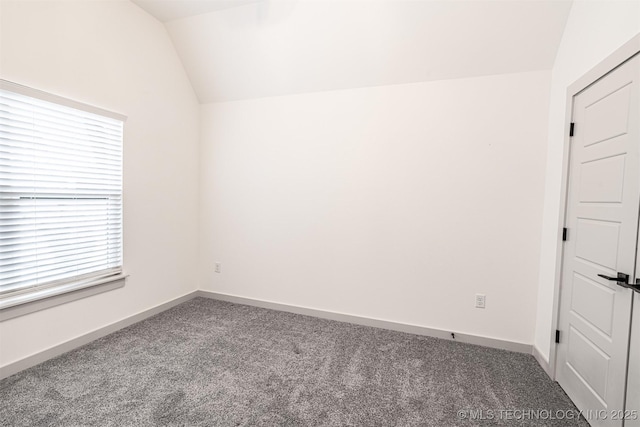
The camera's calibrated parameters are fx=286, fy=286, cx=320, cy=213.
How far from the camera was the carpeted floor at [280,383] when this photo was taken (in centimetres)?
175

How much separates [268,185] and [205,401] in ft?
7.31

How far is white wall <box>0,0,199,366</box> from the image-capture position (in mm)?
2102

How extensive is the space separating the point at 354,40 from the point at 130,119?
7.62 ft

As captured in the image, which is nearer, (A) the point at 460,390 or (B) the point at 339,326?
(A) the point at 460,390

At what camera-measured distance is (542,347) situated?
2348 mm

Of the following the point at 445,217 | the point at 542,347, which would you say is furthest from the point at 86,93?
the point at 542,347

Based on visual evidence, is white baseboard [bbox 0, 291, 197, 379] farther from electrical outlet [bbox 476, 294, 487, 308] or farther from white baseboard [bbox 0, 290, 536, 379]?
electrical outlet [bbox 476, 294, 487, 308]

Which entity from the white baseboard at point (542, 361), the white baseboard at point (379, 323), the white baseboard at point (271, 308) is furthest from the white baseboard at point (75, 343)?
the white baseboard at point (542, 361)

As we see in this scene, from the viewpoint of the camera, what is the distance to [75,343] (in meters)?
2.44

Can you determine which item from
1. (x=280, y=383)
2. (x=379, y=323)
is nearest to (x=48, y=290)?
(x=280, y=383)

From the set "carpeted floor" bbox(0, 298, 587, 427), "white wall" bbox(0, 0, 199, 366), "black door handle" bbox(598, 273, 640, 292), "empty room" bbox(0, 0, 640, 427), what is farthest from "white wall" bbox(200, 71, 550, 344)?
"black door handle" bbox(598, 273, 640, 292)

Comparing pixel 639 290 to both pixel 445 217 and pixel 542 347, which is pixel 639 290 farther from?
pixel 445 217

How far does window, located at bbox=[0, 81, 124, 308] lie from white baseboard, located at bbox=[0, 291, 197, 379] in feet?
1.46

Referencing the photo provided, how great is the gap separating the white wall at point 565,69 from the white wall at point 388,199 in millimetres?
108
